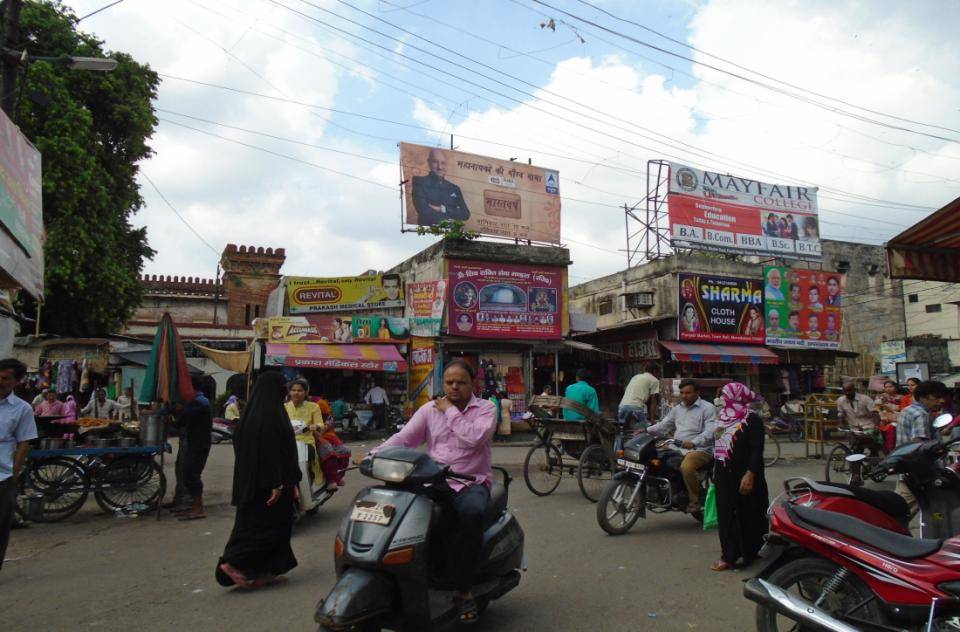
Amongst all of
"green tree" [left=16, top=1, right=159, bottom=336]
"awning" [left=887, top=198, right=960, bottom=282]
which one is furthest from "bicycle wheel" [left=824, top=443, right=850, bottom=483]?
"green tree" [left=16, top=1, right=159, bottom=336]

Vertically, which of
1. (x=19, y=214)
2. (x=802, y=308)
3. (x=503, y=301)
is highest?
(x=802, y=308)

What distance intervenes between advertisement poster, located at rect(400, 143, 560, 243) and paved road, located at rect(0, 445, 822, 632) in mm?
14633

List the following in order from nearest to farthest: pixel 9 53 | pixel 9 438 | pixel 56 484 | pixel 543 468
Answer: pixel 9 438
pixel 56 484
pixel 9 53
pixel 543 468

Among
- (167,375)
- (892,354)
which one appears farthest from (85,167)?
(892,354)

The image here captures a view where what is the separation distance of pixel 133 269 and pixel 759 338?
22.7m

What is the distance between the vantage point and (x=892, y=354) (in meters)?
24.4

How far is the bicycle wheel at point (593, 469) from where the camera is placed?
822cm

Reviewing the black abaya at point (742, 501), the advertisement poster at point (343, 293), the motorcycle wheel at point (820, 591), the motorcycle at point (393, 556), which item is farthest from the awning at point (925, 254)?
the advertisement poster at point (343, 293)

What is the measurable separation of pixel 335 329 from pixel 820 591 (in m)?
17.3

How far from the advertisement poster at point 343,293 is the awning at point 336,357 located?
7.12 ft

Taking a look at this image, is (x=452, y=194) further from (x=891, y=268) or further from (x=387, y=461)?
(x=387, y=461)

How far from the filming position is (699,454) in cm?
645

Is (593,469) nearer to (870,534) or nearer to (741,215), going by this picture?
(870,534)

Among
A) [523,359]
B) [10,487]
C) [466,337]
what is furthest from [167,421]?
[523,359]
